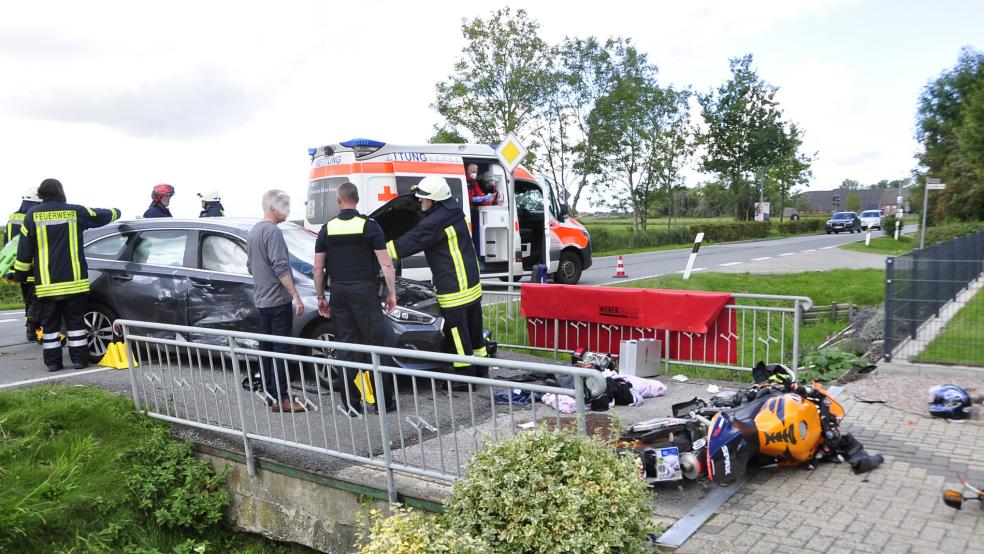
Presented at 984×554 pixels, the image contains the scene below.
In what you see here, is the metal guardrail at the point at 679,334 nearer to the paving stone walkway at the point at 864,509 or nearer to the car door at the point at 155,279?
the paving stone walkway at the point at 864,509

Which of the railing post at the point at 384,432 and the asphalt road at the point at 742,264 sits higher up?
the railing post at the point at 384,432

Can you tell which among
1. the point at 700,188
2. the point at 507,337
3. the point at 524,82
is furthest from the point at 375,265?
the point at 700,188

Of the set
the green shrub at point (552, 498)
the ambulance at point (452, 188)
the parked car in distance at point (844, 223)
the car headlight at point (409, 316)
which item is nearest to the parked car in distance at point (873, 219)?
the parked car in distance at point (844, 223)

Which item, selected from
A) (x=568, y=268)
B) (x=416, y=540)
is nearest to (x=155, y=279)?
(x=416, y=540)

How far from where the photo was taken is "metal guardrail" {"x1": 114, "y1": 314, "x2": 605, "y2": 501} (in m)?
4.51

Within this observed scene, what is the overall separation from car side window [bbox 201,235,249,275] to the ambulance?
3.35 meters

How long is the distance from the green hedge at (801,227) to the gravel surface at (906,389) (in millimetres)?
45878

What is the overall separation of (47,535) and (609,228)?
1318 inches

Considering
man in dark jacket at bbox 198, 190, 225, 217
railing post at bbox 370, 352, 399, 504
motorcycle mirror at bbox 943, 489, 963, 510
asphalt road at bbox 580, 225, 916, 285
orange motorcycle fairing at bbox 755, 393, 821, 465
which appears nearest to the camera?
motorcycle mirror at bbox 943, 489, 963, 510

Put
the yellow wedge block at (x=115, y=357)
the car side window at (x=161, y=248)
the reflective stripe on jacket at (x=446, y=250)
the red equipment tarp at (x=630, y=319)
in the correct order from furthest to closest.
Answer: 1. the car side window at (x=161, y=248)
2. the red equipment tarp at (x=630, y=319)
3. the yellow wedge block at (x=115, y=357)
4. the reflective stripe on jacket at (x=446, y=250)

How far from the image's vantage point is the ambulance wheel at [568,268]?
633 inches

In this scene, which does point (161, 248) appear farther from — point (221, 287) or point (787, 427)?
point (787, 427)

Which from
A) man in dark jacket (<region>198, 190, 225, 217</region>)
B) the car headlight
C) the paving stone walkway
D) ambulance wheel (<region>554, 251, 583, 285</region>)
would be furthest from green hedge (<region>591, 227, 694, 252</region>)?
the paving stone walkway

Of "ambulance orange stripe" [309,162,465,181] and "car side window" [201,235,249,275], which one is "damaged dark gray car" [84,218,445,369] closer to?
"car side window" [201,235,249,275]
